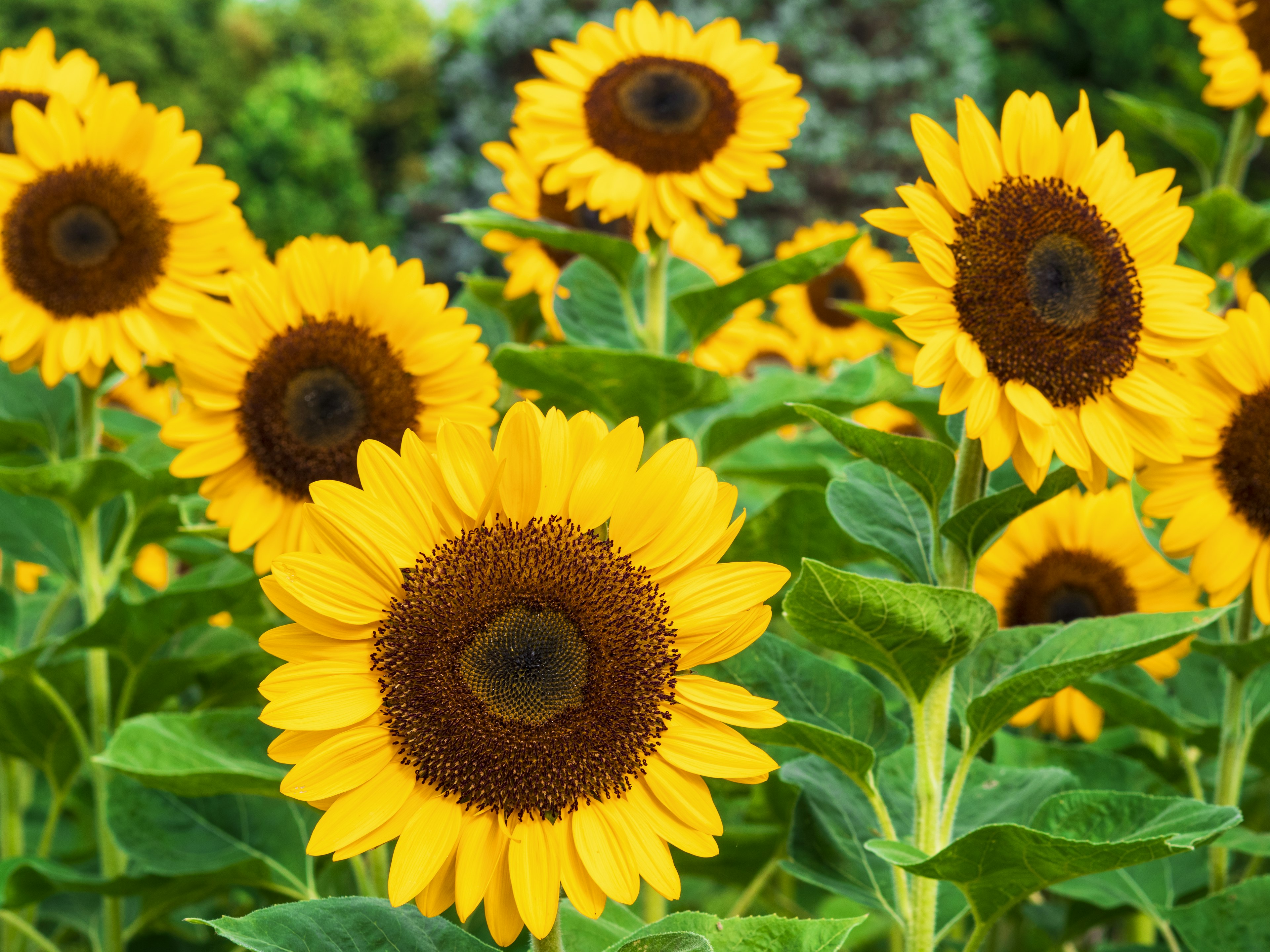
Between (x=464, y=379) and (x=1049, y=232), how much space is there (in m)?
0.98

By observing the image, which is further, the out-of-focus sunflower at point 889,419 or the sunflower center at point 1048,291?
the out-of-focus sunflower at point 889,419

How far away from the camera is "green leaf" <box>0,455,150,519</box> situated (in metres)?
1.99

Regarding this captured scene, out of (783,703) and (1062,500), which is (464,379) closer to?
(783,703)

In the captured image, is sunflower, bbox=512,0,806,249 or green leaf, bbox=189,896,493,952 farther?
sunflower, bbox=512,0,806,249

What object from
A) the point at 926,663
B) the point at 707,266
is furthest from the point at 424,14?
the point at 926,663

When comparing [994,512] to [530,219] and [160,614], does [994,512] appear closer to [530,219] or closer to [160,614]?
[160,614]

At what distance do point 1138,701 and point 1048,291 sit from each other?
747mm

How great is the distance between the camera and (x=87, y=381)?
2164 millimetres

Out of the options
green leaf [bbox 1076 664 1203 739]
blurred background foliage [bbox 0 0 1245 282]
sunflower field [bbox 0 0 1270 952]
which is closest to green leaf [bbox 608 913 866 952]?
sunflower field [bbox 0 0 1270 952]

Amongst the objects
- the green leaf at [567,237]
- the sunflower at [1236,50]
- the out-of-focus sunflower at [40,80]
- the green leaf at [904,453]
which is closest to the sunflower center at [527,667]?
the green leaf at [904,453]

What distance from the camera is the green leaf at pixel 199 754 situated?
166cm

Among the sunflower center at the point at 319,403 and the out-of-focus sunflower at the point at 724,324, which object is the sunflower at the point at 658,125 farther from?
the sunflower center at the point at 319,403

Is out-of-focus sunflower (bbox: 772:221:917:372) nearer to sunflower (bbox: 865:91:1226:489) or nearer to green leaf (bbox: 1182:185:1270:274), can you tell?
green leaf (bbox: 1182:185:1270:274)

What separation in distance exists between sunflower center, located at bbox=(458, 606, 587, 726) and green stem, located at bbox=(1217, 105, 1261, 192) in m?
2.27
